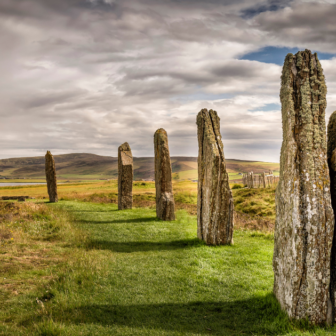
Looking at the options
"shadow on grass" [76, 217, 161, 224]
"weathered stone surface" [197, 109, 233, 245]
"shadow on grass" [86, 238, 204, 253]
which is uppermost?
"weathered stone surface" [197, 109, 233, 245]

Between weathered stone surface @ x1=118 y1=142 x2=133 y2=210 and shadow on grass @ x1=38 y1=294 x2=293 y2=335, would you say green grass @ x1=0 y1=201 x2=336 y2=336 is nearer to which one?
shadow on grass @ x1=38 y1=294 x2=293 y2=335

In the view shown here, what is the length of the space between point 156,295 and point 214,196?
5.32m

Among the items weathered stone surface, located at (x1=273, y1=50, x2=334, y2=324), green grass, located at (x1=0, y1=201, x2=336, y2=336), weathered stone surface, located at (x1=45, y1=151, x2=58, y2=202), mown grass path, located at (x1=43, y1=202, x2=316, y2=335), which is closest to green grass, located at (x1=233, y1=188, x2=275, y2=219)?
mown grass path, located at (x1=43, y1=202, x2=316, y2=335)

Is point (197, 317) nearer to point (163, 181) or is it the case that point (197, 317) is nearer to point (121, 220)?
point (163, 181)

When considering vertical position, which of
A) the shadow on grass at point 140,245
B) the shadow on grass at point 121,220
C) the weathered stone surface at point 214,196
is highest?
the weathered stone surface at point 214,196

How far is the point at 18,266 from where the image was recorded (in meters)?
9.66

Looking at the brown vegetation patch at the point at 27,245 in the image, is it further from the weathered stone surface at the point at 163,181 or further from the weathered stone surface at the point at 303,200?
the weathered stone surface at the point at 303,200

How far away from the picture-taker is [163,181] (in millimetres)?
17938

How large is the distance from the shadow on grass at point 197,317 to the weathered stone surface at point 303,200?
0.44 meters

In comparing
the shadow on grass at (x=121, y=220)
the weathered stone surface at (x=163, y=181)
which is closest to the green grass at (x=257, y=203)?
the weathered stone surface at (x=163, y=181)

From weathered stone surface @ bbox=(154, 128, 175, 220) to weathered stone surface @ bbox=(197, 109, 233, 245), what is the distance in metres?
5.39

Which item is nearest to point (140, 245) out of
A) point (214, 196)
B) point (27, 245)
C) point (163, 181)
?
point (214, 196)

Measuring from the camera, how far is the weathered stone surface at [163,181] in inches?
705

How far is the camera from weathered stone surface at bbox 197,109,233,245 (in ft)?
38.6
